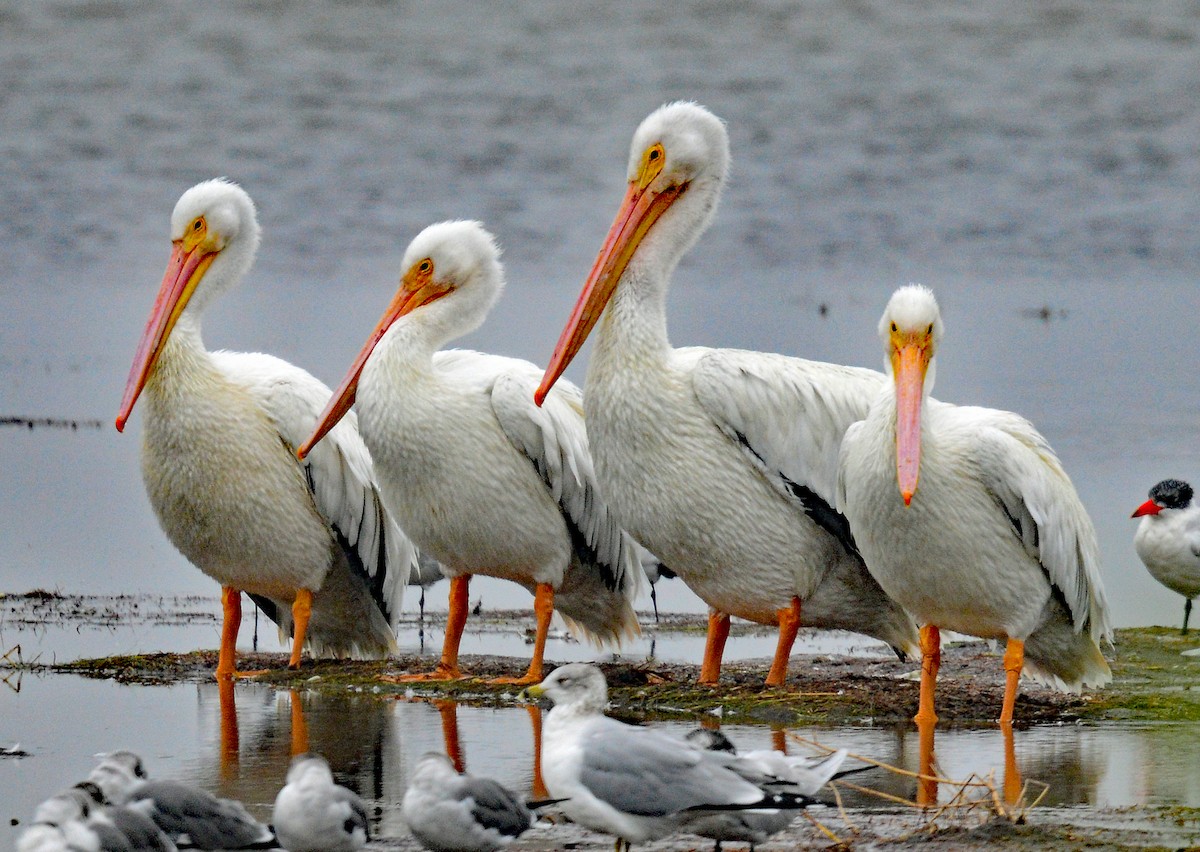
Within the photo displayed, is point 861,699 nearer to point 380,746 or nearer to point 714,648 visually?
point 714,648

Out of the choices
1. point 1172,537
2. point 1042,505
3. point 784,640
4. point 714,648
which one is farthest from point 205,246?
point 1172,537

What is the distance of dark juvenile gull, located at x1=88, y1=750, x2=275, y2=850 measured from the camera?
4.30 metres

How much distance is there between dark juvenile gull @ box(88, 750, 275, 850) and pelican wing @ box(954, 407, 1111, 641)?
3.04 m

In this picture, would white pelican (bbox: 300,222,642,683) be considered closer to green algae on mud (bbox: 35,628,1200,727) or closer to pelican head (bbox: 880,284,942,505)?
green algae on mud (bbox: 35,628,1200,727)

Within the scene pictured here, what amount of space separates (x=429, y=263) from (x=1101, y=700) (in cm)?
322

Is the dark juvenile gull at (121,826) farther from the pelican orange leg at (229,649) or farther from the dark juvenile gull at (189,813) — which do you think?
the pelican orange leg at (229,649)

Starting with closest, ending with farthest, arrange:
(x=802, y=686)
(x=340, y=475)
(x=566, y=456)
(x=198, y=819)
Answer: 1. (x=198, y=819)
2. (x=802, y=686)
3. (x=566, y=456)
4. (x=340, y=475)

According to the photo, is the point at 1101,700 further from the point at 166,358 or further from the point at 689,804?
the point at 166,358

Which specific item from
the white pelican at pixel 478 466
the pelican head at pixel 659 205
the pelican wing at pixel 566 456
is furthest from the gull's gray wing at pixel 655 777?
the pelican head at pixel 659 205

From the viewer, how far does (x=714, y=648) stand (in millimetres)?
7398

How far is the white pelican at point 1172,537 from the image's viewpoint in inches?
455

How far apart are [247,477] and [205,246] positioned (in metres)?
1.19

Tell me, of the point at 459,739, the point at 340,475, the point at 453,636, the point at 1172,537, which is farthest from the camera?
the point at 1172,537

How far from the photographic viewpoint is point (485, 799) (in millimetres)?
4398
